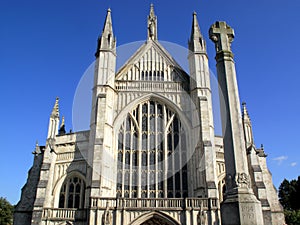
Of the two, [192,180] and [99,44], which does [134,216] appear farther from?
[99,44]

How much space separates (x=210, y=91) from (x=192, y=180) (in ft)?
22.8

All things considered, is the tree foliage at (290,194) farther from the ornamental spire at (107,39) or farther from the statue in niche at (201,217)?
the ornamental spire at (107,39)

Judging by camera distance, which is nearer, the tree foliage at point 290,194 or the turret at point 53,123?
the turret at point 53,123

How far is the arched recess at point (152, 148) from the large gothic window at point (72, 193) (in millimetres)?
2726

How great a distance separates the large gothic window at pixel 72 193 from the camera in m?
20.1

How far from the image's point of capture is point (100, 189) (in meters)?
17.7

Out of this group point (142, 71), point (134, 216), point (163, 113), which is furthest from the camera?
point (142, 71)

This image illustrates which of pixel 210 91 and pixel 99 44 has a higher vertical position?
pixel 99 44

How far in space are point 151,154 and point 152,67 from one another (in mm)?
7424

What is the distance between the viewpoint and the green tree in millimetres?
38156

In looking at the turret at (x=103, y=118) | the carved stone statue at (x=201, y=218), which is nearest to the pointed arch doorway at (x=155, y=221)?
the carved stone statue at (x=201, y=218)

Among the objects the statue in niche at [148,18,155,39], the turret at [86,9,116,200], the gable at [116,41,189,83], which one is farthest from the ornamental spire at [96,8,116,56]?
the statue in niche at [148,18,155,39]

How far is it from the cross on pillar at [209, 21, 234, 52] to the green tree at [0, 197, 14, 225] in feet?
129

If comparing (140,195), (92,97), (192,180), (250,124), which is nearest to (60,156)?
(92,97)
